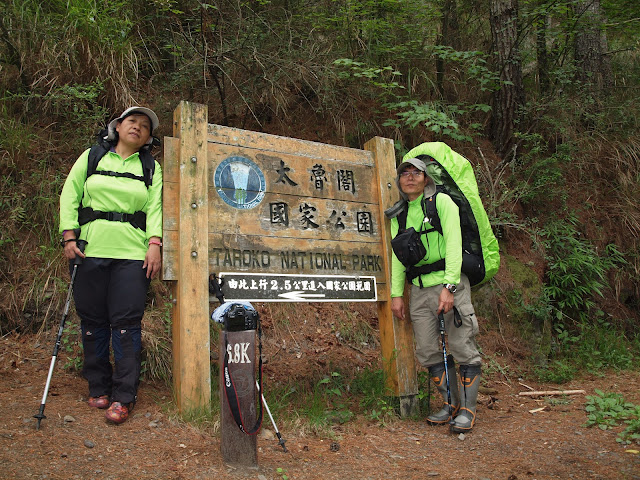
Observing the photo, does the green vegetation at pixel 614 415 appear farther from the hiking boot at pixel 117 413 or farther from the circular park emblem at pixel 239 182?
the hiking boot at pixel 117 413

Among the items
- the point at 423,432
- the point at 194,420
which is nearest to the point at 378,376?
the point at 423,432

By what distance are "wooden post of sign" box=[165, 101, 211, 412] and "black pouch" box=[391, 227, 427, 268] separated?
5.56 ft

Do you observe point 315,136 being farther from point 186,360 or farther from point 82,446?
point 82,446

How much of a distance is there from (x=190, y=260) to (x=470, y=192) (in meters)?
2.55

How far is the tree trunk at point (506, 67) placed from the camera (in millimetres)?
7871

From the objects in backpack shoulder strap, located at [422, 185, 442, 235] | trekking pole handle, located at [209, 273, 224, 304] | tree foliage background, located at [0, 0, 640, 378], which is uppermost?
tree foliage background, located at [0, 0, 640, 378]

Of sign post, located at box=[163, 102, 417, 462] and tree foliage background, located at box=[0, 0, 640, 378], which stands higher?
tree foliage background, located at box=[0, 0, 640, 378]

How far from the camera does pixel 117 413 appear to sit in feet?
12.2

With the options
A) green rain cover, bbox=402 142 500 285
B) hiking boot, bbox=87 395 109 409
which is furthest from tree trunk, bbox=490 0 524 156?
hiking boot, bbox=87 395 109 409

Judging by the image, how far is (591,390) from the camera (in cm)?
561

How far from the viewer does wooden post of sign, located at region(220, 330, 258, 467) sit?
10.3 ft

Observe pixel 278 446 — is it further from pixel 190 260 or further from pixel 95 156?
pixel 95 156

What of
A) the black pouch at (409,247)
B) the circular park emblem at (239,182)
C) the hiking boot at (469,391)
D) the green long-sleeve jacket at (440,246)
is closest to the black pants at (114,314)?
the circular park emblem at (239,182)

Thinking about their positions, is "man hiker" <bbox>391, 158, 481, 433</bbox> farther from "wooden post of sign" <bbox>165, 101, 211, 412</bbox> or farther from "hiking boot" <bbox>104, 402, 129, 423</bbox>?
"hiking boot" <bbox>104, 402, 129, 423</bbox>
